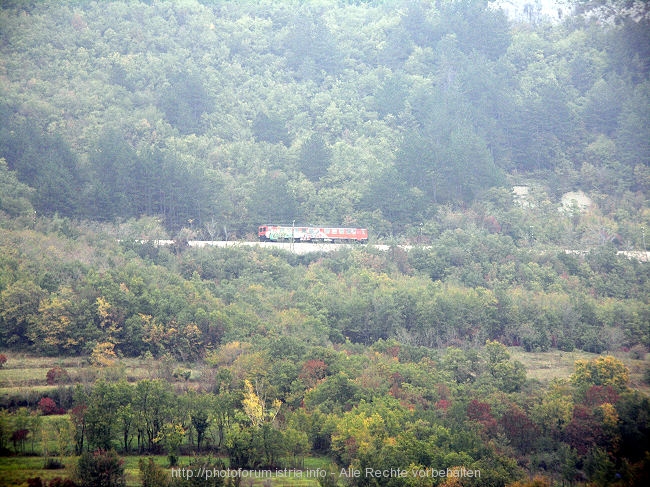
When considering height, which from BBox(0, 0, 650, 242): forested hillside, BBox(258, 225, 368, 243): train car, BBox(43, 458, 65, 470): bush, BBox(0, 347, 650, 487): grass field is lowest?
BBox(43, 458, 65, 470): bush

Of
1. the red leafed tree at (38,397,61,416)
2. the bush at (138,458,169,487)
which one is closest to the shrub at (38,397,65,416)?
the red leafed tree at (38,397,61,416)

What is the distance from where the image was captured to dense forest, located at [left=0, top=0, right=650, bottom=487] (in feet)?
84.6

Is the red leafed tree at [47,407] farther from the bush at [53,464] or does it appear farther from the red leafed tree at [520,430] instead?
the red leafed tree at [520,430]

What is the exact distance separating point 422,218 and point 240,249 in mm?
13069

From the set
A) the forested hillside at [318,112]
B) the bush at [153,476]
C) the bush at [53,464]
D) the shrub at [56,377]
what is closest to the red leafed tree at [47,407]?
the shrub at [56,377]

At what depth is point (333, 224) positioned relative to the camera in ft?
173

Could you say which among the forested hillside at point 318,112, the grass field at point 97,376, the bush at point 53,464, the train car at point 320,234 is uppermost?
the forested hillside at point 318,112

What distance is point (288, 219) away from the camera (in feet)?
173

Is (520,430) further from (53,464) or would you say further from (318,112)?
(318,112)

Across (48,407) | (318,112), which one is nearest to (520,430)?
(48,407)

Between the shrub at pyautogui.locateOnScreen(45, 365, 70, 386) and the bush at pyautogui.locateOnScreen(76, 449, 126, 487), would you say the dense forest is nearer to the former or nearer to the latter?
the shrub at pyautogui.locateOnScreen(45, 365, 70, 386)

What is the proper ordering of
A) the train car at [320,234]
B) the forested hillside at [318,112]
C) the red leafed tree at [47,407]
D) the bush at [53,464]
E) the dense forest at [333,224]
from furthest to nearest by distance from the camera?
the forested hillside at [318,112] < the train car at [320,234] < the red leafed tree at [47,407] < the dense forest at [333,224] < the bush at [53,464]

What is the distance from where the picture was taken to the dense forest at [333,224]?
84.6 feet

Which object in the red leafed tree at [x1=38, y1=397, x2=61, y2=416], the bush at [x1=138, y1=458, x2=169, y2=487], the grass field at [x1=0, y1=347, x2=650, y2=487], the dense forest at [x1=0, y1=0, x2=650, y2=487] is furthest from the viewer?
the red leafed tree at [x1=38, y1=397, x2=61, y2=416]
